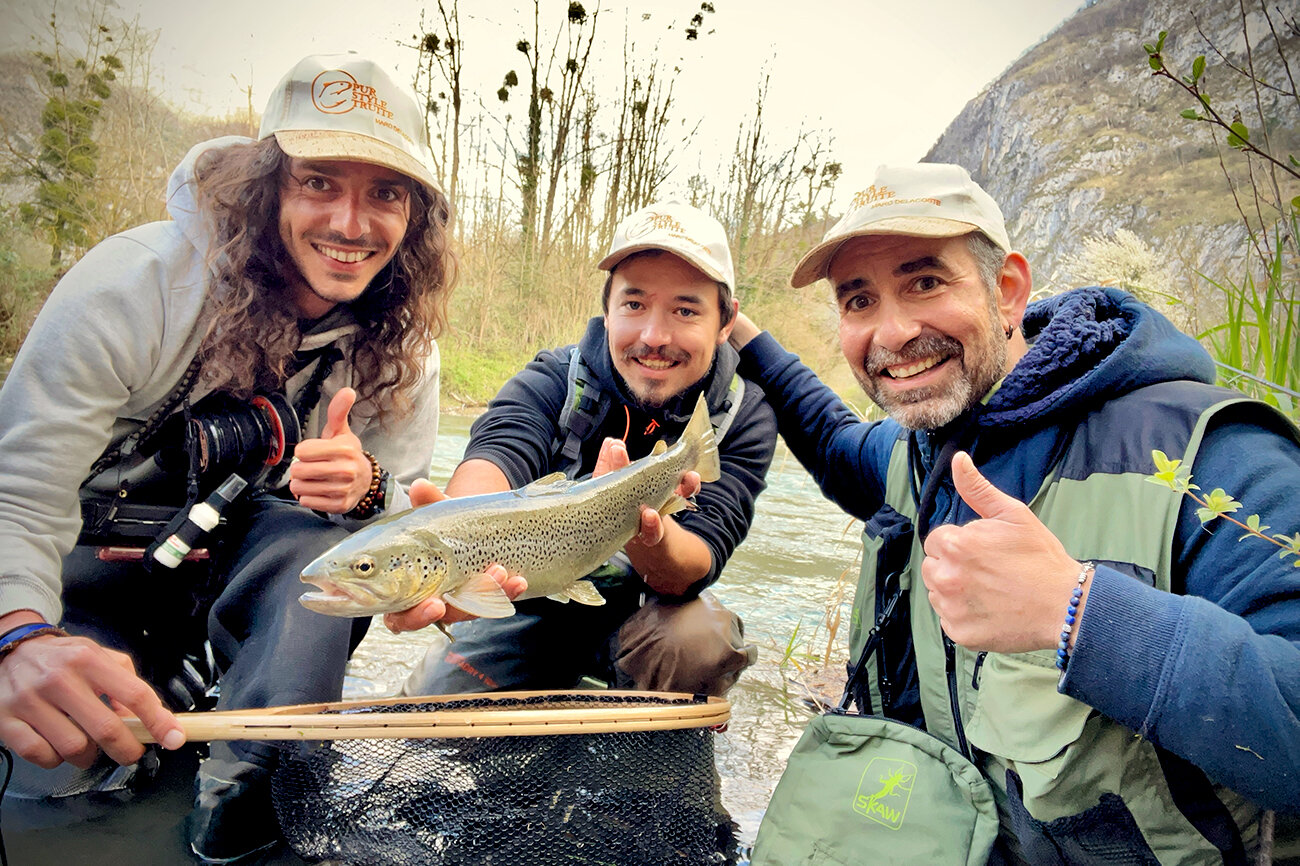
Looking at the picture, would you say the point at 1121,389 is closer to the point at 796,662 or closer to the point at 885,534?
the point at 885,534

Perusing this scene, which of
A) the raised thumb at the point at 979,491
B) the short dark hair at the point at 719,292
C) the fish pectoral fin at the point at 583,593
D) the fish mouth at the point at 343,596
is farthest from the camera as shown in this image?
the short dark hair at the point at 719,292

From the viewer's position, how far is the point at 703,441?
Result: 9.06 feet

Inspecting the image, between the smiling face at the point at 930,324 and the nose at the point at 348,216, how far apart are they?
175cm

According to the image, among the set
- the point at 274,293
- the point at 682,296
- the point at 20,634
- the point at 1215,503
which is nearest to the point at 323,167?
the point at 274,293

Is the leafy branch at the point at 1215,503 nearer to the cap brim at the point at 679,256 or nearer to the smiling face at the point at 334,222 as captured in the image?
the cap brim at the point at 679,256

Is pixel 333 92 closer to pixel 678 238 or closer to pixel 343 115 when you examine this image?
pixel 343 115

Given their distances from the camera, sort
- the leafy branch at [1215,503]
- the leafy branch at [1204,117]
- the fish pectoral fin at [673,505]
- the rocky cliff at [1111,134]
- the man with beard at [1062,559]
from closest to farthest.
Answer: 1. the leafy branch at [1215,503]
2. the man with beard at [1062,559]
3. the leafy branch at [1204,117]
4. the fish pectoral fin at [673,505]
5. the rocky cliff at [1111,134]

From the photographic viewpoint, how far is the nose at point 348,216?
278cm

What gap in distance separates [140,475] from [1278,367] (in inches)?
165

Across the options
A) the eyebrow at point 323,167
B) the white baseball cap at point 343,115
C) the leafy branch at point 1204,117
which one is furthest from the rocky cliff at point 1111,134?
the eyebrow at point 323,167

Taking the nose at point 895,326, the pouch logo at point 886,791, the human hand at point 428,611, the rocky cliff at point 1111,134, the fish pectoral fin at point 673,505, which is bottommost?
the pouch logo at point 886,791

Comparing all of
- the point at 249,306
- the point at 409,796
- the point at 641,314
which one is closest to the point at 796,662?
the point at 641,314

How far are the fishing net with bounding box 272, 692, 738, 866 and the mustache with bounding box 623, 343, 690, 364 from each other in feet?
4.71

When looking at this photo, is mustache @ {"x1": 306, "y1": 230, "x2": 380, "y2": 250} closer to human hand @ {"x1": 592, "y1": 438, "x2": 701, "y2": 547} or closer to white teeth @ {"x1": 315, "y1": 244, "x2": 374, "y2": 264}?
white teeth @ {"x1": 315, "y1": 244, "x2": 374, "y2": 264}
